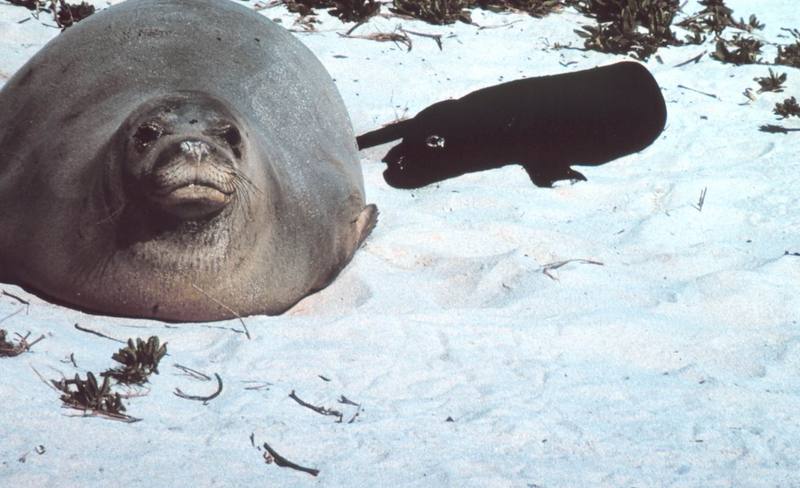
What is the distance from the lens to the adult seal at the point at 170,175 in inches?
150

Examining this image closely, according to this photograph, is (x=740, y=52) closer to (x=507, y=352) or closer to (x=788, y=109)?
(x=788, y=109)

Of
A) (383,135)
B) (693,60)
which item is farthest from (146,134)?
(693,60)

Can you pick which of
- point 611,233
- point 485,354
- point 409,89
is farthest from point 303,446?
point 409,89

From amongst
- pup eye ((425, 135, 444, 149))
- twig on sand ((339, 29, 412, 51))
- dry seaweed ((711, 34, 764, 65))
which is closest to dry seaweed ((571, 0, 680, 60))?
dry seaweed ((711, 34, 764, 65))

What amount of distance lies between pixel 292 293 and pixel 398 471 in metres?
1.45

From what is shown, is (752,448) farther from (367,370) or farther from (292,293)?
(292,293)

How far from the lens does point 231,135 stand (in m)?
3.87

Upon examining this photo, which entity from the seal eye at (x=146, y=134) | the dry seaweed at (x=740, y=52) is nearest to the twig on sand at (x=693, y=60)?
the dry seaweed at (x=740, y=52)

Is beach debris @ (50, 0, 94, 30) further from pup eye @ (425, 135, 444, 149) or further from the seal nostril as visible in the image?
the seal nostril

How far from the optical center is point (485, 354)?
3887 millimetres

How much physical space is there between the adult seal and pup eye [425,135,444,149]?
1009 millimetres

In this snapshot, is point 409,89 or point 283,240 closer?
point 283,240

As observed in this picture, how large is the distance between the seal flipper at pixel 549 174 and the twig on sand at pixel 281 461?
3158 mm

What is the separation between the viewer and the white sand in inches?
119
